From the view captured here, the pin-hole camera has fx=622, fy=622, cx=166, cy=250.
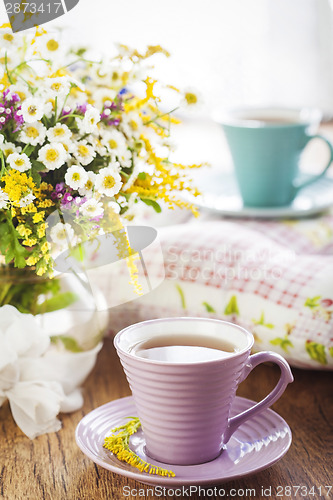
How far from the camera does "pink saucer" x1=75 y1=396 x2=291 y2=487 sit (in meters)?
0.48

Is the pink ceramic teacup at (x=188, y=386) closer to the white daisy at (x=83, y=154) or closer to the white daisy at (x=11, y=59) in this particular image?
the white daisy at (x=83, y=154)

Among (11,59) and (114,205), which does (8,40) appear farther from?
(114,205)

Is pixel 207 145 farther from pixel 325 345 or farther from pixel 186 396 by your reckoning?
pixel 186 396

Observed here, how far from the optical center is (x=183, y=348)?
1.79 ft

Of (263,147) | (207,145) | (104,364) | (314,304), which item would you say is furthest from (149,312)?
(207,145)

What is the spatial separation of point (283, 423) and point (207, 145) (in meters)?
1.15

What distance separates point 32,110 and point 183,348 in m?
0.25

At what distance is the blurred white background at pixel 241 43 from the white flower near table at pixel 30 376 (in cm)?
101

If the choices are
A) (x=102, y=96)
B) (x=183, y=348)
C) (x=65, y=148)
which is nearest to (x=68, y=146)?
(x=65, y=148)

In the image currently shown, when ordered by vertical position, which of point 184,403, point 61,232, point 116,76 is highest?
point 116,76

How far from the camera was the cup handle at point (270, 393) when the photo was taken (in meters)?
0.53

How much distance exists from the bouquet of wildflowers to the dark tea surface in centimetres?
12

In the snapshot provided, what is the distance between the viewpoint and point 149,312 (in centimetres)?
79

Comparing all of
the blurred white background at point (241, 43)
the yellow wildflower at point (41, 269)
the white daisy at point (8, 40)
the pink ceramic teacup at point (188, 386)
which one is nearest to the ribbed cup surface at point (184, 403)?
the pink ceramic teacup at point (188, 386)
